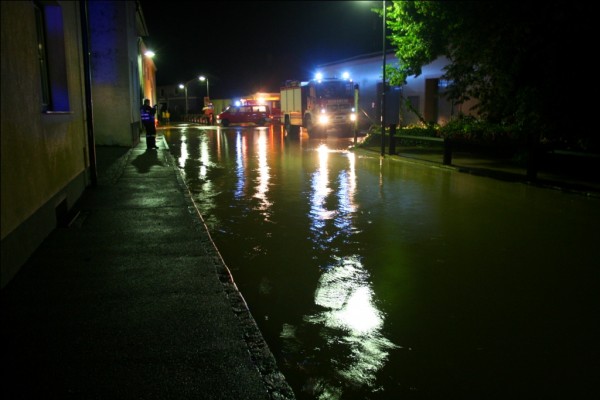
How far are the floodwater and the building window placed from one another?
127 inches

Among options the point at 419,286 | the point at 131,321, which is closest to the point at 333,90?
the point at 419,286

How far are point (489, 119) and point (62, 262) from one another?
56.9 feet

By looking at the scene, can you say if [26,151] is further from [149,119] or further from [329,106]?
[329,106]

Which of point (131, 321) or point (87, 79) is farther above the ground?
point (87, 79)

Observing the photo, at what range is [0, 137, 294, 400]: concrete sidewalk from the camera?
3418 mm

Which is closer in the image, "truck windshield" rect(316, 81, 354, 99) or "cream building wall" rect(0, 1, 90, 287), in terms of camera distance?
"cream building wall" rect(0, 1, 90, 287)

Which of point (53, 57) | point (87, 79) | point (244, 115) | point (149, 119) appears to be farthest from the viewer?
point (244, 115)

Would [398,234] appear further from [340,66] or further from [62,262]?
[340,66]

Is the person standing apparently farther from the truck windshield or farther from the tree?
the truck windshield

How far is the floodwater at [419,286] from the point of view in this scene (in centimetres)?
387

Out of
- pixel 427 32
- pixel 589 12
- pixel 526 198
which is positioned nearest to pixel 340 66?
pixel 427 32

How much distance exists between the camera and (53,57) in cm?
946

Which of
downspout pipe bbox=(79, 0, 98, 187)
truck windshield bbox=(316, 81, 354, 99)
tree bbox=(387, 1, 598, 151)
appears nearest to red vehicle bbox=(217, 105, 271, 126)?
truck windshield bbox=(316, 81, 354, 99)

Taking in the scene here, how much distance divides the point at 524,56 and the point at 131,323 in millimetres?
13605
